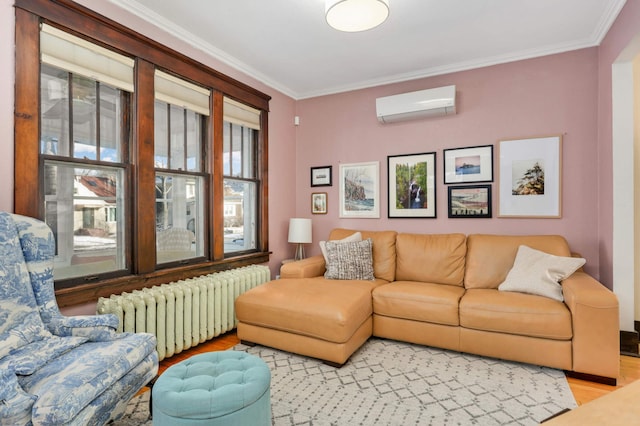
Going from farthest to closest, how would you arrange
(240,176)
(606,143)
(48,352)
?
1. (240,176)
2. (606,143)
3. (48,352)

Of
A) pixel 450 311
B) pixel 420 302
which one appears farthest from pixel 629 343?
pixel 420 302

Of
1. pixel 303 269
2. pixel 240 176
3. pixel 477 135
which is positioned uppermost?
pixel 477 135

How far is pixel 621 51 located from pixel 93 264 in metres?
4.29

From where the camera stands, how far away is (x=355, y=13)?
227 centimetres

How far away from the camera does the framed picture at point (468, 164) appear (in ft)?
11.7

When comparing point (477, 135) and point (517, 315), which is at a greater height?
point (477, 135)

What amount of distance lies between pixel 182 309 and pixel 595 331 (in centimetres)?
298

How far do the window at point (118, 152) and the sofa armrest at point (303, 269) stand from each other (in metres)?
0.52

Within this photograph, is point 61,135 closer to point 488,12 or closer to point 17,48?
point 17,48

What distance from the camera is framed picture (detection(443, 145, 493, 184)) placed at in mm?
3561

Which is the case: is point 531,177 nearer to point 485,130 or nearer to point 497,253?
point 485,130

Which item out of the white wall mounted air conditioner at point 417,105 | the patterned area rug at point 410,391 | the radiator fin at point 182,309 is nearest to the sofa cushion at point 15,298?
the radiator fin at point 182,309

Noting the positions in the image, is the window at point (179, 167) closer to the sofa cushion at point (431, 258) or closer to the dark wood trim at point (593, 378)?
the sofa cushion at point (431, 258)

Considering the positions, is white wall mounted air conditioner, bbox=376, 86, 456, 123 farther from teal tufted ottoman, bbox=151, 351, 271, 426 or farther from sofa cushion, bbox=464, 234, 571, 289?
teal tufted ottoman, bbox=151, 351, 271, 426
